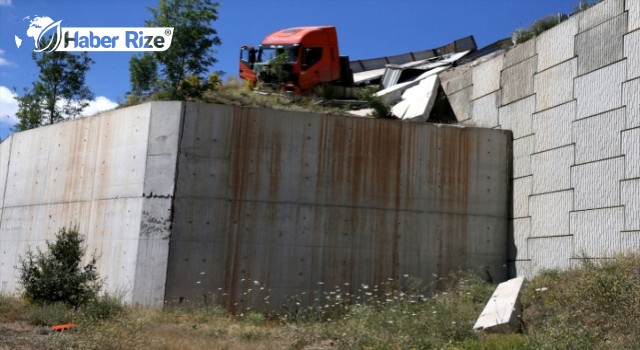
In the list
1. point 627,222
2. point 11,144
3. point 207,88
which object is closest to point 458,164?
point 627,222

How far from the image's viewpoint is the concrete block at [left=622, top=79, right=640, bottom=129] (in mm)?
11672

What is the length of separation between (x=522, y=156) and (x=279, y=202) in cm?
538

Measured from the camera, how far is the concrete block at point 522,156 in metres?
14.6

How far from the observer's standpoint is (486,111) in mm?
16172

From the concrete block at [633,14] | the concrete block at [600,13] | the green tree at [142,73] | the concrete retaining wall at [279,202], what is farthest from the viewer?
the green tree at [142,73]

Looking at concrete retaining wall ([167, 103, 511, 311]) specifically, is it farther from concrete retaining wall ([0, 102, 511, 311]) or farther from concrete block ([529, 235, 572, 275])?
concrete block ([529, 235, 572, 275])

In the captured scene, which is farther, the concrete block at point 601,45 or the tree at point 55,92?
the tree at point 55,92

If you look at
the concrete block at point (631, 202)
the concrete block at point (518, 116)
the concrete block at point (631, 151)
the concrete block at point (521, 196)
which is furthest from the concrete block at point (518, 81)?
the concrete block at point (631, 202)

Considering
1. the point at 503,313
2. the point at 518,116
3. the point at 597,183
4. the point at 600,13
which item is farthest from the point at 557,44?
the point at 503,313

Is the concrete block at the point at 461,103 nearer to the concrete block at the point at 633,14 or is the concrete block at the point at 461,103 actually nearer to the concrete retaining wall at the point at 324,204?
the concrete retaining wall at the point at 324,204

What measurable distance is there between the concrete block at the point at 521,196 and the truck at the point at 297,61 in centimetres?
824

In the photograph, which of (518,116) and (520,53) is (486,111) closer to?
(518,116)

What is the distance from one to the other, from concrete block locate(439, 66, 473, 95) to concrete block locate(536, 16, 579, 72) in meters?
2.67

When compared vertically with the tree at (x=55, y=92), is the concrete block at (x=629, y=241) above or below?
below
